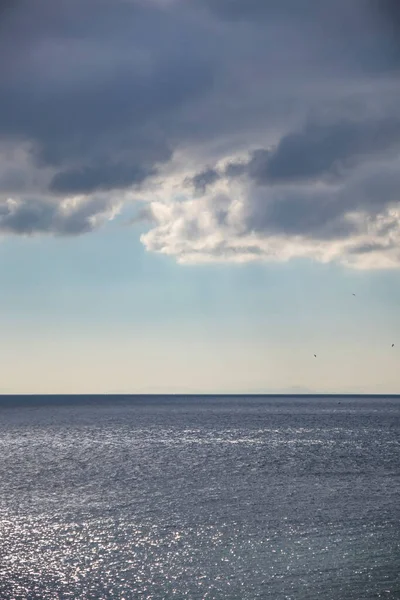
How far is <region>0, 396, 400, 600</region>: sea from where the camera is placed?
107 ft

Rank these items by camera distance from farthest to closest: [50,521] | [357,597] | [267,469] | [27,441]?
[27,441] → [267,469] → [50,521] → [357,597]

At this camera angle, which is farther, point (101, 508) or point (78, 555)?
point (101, 508)

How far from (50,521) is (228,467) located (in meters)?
32.8

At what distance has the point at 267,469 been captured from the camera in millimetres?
74000

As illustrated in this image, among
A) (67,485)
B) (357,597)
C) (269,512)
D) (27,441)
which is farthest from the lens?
(27,441)

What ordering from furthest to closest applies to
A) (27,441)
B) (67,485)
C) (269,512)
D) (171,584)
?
(27,441) < (67,485) < (269,512) < (171,584)

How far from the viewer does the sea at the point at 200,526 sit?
1289 inches

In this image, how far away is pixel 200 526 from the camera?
44969 mm

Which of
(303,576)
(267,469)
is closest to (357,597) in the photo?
(303,576)

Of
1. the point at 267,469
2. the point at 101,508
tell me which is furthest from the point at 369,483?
the point at 101,508

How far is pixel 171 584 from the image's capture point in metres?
32.9

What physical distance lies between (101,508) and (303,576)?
22.0 m

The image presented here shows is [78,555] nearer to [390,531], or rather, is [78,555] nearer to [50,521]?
[50,521]

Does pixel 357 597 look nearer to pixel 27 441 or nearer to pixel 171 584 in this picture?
pixel 171 584
